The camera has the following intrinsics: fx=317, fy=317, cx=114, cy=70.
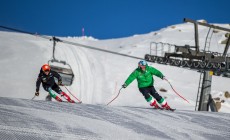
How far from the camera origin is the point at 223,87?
30.4 metres

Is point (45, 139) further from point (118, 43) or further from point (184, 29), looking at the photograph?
point (184, 29)

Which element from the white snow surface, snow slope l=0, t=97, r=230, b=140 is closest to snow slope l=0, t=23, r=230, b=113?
the white snow surface

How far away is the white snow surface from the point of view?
13.9 ft

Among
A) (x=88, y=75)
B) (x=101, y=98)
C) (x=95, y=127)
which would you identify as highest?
(x=88, y=75)

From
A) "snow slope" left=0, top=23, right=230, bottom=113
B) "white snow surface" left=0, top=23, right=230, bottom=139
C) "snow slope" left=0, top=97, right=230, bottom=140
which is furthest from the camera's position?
"snow slope" left=0, top=23, right=230, bottom=113

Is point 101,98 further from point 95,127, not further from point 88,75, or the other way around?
point 95,127

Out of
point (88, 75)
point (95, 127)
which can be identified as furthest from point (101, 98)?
point (95, 127)

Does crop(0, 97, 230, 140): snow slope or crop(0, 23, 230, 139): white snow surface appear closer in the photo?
crop(0, 97, 230, 140): snow slope

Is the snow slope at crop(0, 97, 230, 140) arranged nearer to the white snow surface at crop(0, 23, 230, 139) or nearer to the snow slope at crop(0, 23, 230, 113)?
the white snow surface at crop(0, 23, 230, 139)

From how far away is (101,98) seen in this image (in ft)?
82.1

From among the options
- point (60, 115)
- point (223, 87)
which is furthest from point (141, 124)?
point (223, 87)

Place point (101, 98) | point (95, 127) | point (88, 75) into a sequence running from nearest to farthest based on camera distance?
point (95, 127)
point (101, 98)
point (88, 75)

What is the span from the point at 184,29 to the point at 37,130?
49.3m

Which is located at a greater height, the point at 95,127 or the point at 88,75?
the point at 88,75
